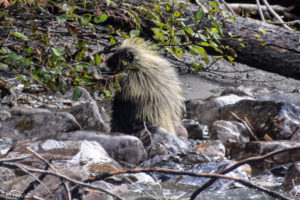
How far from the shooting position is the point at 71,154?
3963 mm

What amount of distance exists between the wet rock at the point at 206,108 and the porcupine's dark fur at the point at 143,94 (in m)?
1.01

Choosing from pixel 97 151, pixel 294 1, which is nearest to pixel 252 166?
pixel 97 151

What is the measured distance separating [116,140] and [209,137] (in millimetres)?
1640

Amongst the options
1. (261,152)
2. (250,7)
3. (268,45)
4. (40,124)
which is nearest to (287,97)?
(268,45)

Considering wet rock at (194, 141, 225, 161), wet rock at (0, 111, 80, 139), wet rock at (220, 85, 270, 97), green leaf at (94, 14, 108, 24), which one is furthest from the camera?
wet rock at (220, 85, 270, 97)

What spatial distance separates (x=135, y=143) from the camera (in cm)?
444

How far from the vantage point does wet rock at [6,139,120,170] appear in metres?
3.86

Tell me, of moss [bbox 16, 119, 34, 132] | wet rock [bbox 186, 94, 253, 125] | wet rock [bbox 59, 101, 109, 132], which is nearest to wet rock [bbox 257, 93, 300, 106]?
wet rock [bbox 186, 94, 253, 125]

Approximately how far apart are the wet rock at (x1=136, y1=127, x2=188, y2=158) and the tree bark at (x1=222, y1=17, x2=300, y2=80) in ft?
6.75

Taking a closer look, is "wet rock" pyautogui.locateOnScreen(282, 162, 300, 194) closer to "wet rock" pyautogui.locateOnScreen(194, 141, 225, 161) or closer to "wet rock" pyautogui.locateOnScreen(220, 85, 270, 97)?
"wet rock" pyautogui.locateOnScreen(194, 141, 225, 161)

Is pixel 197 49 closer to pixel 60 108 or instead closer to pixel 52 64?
pixel 52 64

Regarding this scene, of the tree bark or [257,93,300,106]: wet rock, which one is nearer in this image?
the tree bark

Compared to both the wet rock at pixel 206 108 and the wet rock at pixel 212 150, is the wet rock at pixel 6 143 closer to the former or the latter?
the wet rock at pixel 212 150

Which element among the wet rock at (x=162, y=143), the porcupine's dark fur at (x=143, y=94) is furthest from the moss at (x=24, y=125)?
the wet rock at (x=162, y=143)
